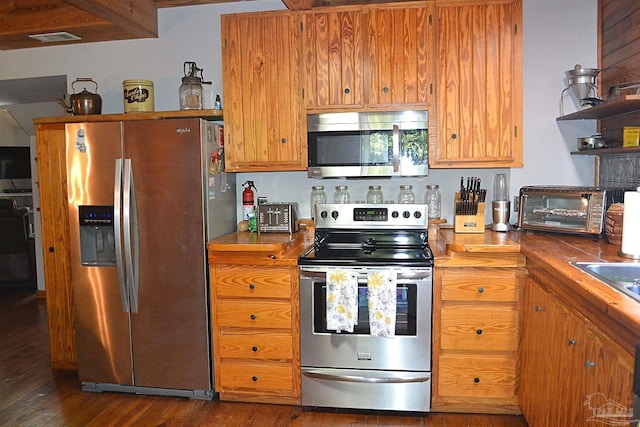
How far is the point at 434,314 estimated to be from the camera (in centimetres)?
260

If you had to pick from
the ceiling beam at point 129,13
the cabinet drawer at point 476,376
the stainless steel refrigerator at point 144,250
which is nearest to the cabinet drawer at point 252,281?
the stainless steel refrigerator at point 144,250

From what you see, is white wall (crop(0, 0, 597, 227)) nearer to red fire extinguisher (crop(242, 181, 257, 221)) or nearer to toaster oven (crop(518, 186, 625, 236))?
red fire extinguisher (crop(242, 181, 257, 221))

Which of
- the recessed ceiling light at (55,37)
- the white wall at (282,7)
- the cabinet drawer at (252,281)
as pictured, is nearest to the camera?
the cabinet drawer at (252,281)

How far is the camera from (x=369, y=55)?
2.90 meters

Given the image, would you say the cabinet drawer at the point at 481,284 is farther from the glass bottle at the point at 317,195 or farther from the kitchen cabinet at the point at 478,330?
the glass bottle at the point at 317,195

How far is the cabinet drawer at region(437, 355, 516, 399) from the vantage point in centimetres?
259

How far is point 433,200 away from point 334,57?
1108 mm

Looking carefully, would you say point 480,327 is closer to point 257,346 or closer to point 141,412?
point 257,346

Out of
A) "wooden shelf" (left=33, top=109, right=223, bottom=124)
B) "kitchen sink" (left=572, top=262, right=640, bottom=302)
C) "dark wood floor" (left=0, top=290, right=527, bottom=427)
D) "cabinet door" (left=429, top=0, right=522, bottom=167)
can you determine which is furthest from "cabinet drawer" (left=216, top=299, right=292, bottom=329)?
"kitchen sink" (left=572, top=262, right=640, bottom=302)

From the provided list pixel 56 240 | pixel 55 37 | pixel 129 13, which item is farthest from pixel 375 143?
pixel 55 37

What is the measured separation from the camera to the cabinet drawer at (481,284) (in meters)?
2.54

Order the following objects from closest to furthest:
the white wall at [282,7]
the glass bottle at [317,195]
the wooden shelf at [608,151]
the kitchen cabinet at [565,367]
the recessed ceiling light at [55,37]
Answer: the kitchen cabinet at [565,367], the wooden shelf at [608,151], the white wall at [282,7], the glass bottle at [317,195], the recessed ceiling light at [55,37]

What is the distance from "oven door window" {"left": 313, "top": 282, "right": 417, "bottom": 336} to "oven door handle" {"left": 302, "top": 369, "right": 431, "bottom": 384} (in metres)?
0.23

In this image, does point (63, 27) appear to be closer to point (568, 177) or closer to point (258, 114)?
point (258, 114)
